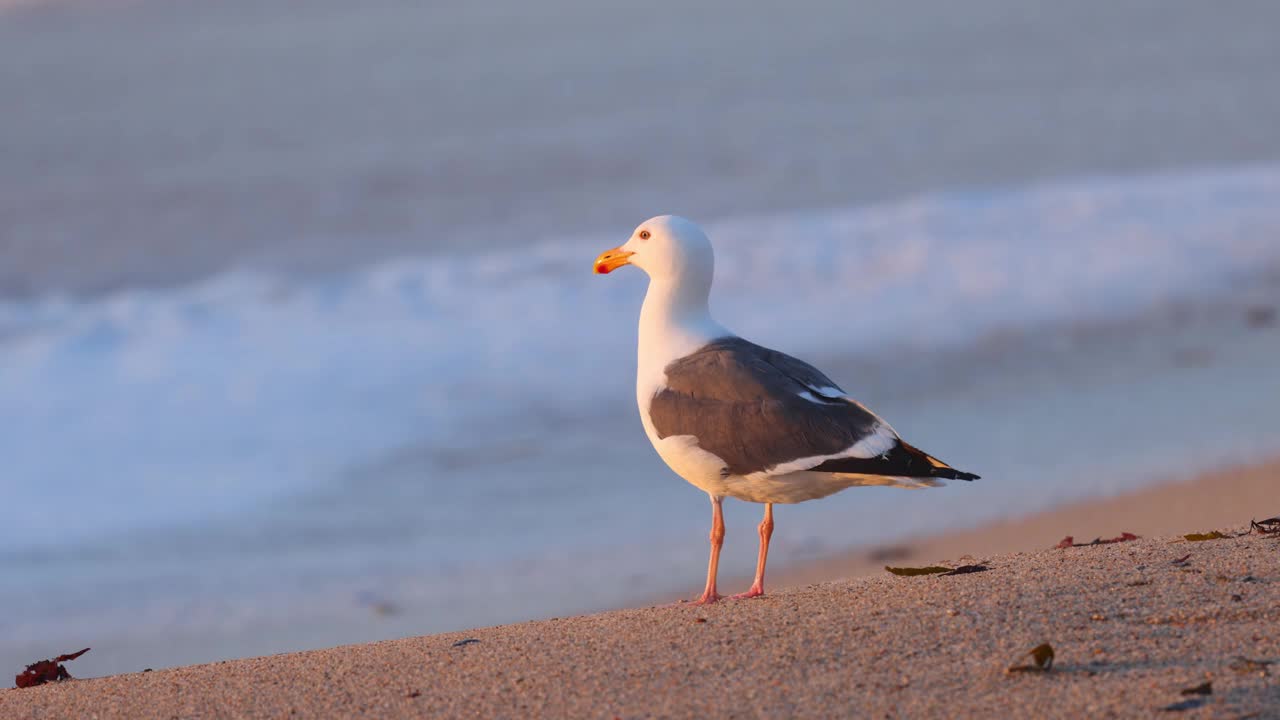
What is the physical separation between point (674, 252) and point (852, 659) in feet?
6.78

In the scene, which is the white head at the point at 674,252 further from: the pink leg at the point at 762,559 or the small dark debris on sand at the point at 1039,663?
the small dark debris on sand at the point at 1039,663

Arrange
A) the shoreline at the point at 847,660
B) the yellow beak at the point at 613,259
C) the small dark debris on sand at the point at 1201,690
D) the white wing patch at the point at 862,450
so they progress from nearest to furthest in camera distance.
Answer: the small dark debris on sand at the point at 1201,690 → the shoreline at the point at 847,660 → the white wing patch at the point at 862,450 → the yellow beak at the point at 613,259

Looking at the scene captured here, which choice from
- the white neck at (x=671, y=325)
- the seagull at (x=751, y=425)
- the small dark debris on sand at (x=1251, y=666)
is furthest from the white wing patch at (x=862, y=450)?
the small dark debris on sand at (x=1251, y=666)

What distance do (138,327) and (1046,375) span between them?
7.26 m

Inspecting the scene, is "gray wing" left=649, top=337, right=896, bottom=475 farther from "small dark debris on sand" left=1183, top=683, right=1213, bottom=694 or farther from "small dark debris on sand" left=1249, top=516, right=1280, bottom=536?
"small dark debris on sand" left=1183, top=683, right=1213, bottom=694

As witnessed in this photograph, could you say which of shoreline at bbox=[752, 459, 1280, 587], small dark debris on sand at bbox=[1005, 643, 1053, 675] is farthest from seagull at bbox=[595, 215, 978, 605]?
shoreline at bbox=[752, 459, 1280, 587]

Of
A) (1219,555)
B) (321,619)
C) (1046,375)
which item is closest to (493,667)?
(1219,555)

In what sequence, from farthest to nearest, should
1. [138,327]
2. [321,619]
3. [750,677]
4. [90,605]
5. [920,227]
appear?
1. [920,227]
2. [138,327]
3. [90,605]
4. [321,619]
5. [750,677]

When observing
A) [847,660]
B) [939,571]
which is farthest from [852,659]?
[939,571]

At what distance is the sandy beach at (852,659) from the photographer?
3447mm

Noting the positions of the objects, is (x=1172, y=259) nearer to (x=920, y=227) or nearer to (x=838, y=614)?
(x=920, y=227)

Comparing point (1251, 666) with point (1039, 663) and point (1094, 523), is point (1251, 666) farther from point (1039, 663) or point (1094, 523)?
point (1094, 523)

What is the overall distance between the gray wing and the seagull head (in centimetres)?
45

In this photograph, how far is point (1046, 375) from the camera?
34.3 feet
